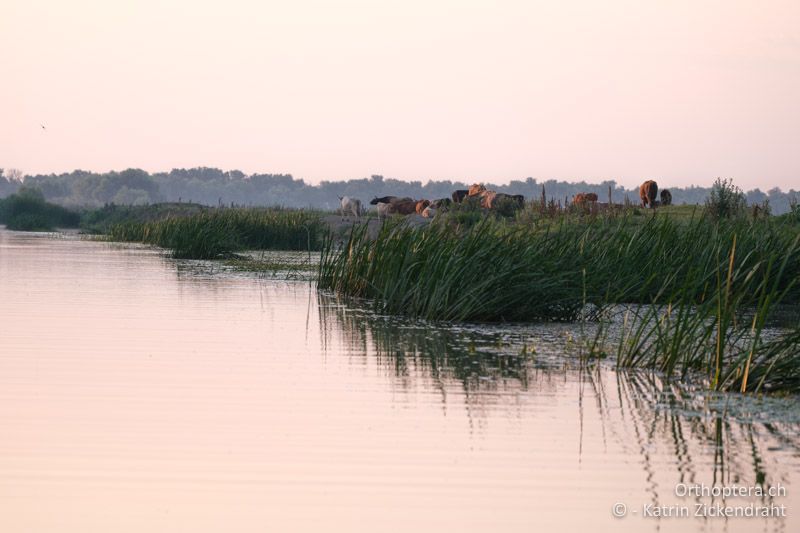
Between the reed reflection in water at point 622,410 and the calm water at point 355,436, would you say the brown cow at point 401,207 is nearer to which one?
the reed reflection in water at point 622,410

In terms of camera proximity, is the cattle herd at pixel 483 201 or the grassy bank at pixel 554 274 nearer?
the grassy bank at pixel 554 274

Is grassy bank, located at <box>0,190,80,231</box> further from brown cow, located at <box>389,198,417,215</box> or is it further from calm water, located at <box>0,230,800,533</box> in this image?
calm water, located at <box>0,230,800,533</box>

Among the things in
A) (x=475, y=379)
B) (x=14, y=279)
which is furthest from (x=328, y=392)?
(x=14, y=279)

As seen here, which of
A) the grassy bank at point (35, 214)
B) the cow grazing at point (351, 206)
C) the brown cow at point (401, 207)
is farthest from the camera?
the grassy bank at point (35, 214)

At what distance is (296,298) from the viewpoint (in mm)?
18578

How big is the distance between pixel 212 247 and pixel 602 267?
1938 cm

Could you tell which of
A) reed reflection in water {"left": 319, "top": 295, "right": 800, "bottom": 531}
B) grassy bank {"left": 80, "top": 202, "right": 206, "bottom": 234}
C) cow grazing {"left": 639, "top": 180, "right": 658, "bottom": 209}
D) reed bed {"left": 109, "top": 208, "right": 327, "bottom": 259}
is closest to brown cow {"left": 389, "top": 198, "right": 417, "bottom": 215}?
reed bed {"left": 109, "top": 208, "right": 327, "bottom": 259}

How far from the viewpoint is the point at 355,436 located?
23.8ft

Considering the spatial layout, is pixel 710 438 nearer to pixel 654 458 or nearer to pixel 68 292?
pixel 654 458

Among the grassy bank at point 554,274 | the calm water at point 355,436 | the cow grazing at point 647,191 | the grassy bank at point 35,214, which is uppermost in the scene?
the cow grazing at point 647,191

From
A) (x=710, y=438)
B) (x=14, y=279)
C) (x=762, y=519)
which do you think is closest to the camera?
(x=762, y=519)

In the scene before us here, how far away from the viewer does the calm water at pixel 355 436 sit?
552cm

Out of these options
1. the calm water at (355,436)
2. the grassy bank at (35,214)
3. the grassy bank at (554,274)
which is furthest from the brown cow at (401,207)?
the calm water at (355,436)

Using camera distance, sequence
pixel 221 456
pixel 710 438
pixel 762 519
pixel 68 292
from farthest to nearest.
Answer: pixel 68 292
pixel 710 438
pixel 221 456
pixel 762 519
